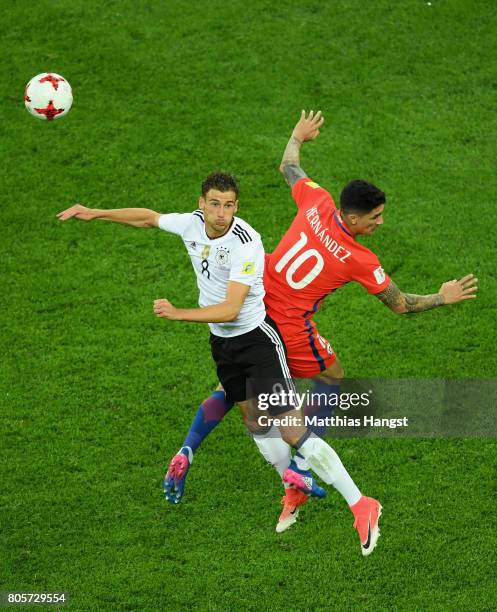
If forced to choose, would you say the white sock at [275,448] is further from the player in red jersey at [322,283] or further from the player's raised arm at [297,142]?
the player's raised arm at [297,142]

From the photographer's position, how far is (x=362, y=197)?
775 cm

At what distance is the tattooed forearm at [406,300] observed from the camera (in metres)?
7.95

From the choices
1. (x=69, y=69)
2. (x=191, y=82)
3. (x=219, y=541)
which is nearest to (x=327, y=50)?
(x=191, y=82)

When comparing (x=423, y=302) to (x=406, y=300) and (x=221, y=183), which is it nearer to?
(x=406, y=300)

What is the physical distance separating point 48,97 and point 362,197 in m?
3.56

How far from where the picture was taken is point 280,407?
7738 mm

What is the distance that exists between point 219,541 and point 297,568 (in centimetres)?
62

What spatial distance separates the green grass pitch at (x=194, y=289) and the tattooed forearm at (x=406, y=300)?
1591 mm

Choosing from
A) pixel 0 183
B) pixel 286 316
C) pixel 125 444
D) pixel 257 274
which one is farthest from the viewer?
pixel 0 183

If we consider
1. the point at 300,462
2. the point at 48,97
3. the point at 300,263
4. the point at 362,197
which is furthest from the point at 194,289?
the point at 362,197

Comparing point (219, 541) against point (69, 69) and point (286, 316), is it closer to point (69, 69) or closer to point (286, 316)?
point (286, 316)

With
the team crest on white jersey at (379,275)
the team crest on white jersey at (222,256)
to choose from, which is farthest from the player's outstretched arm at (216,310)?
the team crest on white jersey at (379,275)

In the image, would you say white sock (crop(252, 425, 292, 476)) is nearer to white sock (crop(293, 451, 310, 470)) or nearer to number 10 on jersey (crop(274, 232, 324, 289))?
white sock (crop(293, 451, 310, 470))

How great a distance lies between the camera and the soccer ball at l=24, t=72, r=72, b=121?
10.1 m
